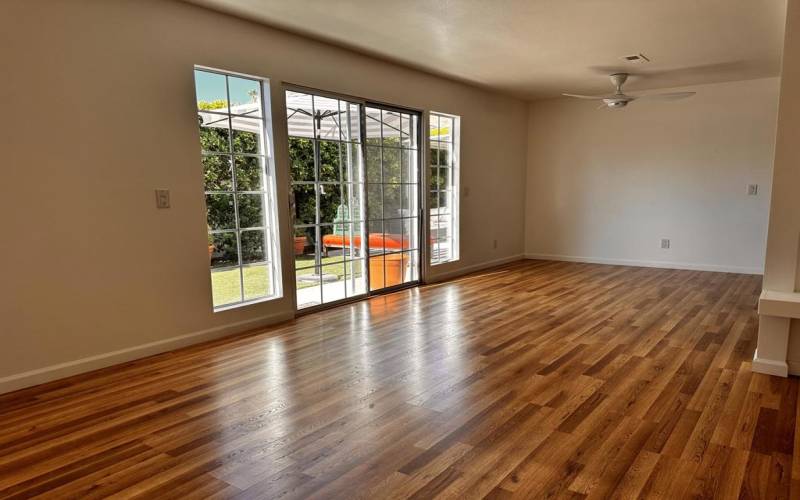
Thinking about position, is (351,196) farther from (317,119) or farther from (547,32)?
(547,32)

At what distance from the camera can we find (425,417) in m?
2.53

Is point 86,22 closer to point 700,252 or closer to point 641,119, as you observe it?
point 641,119

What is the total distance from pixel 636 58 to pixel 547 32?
1.52 metres

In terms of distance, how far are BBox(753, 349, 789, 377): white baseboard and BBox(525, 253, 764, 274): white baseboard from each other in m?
3.96

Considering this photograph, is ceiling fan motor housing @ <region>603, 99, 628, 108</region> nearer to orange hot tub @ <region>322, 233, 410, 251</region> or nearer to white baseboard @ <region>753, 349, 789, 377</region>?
orange hot tub @ <region>322, 233, 410, 251</region>

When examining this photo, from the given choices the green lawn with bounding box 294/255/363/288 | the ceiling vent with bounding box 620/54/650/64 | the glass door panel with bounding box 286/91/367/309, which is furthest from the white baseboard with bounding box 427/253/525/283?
the ceiling vent with bounding box 620/54/650/64

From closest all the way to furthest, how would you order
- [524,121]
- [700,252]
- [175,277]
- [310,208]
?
[175,277]
[310,208]
[700,252]
[524,121]

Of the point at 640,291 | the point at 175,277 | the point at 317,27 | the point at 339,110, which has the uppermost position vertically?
the point at 317,27

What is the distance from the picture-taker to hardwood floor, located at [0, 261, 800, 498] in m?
1.98

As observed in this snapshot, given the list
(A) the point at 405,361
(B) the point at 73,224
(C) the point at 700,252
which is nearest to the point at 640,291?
(C) the point at 700,252

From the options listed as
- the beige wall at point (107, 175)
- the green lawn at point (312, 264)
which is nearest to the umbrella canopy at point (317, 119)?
the beige wall at point (107, 175)

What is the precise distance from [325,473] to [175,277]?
2.24 m

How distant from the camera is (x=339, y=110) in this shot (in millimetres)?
4852

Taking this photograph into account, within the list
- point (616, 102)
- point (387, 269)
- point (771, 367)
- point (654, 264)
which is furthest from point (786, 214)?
point (654, 264)
